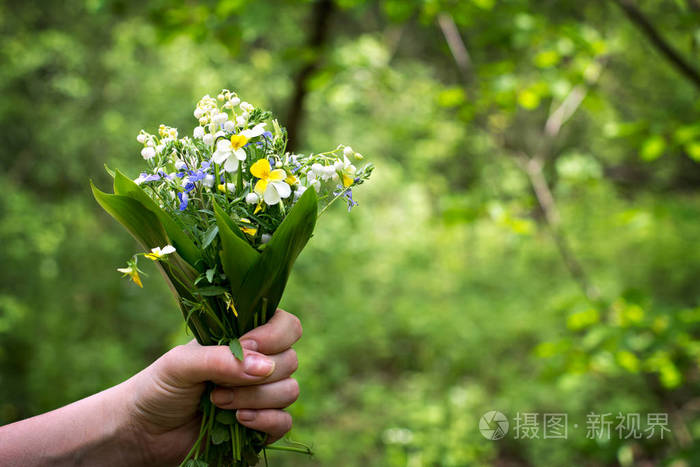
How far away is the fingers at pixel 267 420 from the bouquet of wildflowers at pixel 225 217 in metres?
0.03

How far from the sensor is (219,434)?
950mm

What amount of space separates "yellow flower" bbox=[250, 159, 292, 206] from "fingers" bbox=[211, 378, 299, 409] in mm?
347

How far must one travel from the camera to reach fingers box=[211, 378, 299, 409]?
943 millimetres

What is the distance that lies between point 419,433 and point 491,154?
17.3 feet

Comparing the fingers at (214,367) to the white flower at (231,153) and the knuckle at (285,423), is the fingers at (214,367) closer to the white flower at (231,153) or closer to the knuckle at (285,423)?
the knuckle at (285,423)

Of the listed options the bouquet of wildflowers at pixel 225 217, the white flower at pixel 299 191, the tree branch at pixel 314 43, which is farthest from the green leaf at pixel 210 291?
the tree branch at pixel 314 43

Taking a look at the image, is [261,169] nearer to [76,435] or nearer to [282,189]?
[282,189]

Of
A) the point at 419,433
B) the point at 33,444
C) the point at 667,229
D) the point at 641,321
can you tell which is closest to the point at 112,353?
the point at 419,433

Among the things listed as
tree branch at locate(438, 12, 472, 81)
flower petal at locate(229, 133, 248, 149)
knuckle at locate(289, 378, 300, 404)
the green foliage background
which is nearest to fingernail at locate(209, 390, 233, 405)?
knuckle at locate(289, 378, 300, 404)

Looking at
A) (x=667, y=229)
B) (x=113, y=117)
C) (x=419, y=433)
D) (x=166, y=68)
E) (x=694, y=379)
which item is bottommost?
(x=694, y=379)

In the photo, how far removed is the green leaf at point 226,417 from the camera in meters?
0.95

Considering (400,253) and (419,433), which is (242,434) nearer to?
(419,433)

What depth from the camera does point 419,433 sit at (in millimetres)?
3449

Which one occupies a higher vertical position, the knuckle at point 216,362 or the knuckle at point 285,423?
the knuckle at point 216,362
